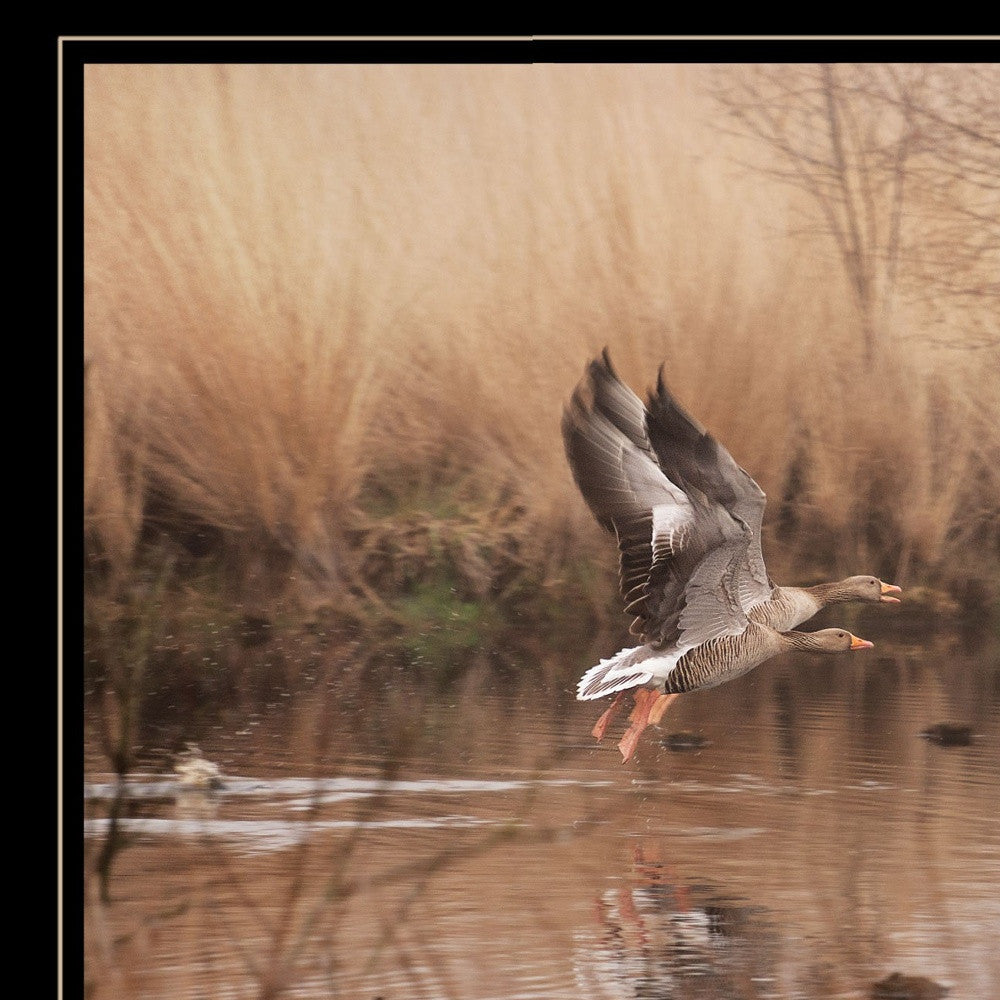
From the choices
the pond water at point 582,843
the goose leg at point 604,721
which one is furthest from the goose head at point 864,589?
the goose leg at point 604,721

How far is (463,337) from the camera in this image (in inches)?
205

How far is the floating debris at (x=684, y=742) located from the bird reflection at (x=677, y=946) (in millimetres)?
772

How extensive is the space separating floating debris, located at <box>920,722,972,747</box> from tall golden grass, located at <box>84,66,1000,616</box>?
671mm

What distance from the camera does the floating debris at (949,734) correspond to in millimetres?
4504

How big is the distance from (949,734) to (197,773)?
2.36 m

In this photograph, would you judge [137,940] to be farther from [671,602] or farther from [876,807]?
[876,807]

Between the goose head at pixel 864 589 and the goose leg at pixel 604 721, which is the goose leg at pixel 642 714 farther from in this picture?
the goose head at pixel 864 589

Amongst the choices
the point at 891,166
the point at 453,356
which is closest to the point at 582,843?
the point at 453,356

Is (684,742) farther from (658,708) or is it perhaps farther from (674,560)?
(674,560)

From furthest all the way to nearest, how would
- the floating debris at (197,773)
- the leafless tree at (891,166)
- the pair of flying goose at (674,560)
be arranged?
the leafless tree at (891,166), the floating debris at (197,773), the pair of flying goose at (674,560)

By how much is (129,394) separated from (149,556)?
59 centimetres

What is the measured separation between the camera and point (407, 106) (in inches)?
192

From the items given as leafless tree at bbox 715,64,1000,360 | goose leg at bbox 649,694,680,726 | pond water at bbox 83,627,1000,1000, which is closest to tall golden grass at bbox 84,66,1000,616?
leafless tree at bbox 715,64,1000,360

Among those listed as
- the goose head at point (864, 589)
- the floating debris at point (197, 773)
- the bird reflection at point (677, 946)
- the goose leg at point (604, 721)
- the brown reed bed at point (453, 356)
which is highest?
the brown reed bed at point (453, 356)
